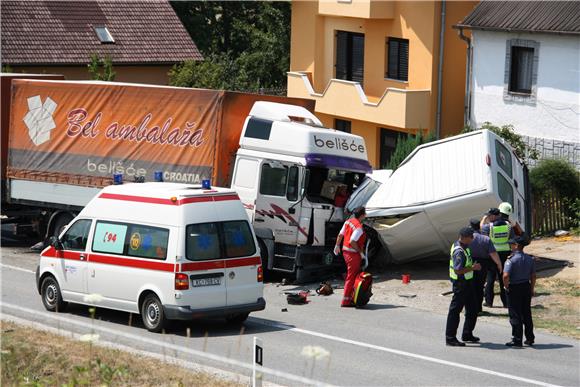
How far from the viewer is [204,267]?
1631cm

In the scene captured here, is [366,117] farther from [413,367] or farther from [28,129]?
[413,367]

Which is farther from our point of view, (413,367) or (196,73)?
(196,73)

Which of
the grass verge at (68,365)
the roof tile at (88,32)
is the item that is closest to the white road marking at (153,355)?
the grass verge at (68,365)

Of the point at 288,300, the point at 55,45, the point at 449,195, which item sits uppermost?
the point at 55,45

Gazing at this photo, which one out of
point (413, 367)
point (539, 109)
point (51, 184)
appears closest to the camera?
point (413, 367)

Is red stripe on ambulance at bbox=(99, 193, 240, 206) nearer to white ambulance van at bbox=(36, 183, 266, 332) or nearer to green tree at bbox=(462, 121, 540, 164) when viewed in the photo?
white ambulance van at bbox=(36, 183, 266, 332)

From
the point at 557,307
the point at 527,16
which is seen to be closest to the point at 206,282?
the point at 557,307

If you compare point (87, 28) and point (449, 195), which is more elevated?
point (87, 28)

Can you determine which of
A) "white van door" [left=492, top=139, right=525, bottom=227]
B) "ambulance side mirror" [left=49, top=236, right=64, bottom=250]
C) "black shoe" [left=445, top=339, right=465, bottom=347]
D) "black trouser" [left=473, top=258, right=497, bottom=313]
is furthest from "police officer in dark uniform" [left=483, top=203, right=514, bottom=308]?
"ambulance side mirror" [left=49, top=236, right=64, bottom=250]

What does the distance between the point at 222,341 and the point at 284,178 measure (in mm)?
5624

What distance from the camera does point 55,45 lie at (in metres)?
41.0

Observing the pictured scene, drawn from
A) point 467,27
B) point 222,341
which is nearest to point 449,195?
point 222,341

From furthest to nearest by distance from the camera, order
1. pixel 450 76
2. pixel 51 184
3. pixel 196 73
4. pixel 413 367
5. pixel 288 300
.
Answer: pixel 196 73 < pixel 450 76 < pixel 51 184 < pixel 288 300 < pixel 413 367

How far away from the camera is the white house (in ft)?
92.3
